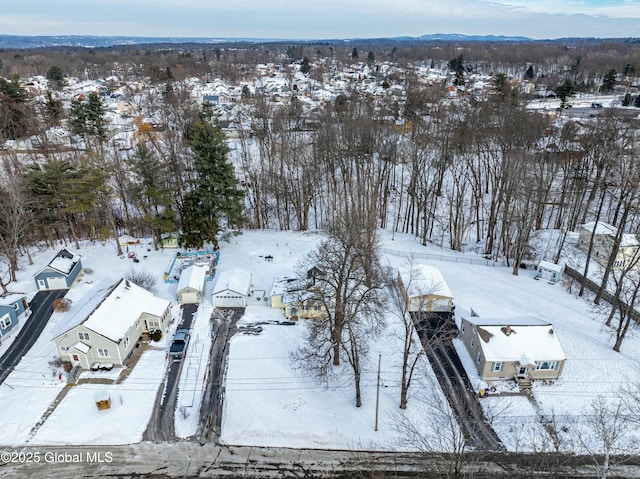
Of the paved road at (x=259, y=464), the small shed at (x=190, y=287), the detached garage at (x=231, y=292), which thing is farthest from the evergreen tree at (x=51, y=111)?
the paved road at (x=259, y=464)

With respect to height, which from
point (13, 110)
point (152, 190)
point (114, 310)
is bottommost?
point (114, 310)

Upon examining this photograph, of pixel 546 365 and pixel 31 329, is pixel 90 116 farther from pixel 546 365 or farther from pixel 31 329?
pixel 546 365

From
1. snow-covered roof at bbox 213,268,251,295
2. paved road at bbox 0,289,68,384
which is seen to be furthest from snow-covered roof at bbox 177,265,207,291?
paved road at bbox 0,289,68,384

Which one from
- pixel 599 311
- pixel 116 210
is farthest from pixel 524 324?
pixel 116 210

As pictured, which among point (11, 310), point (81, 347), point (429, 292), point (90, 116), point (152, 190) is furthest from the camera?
point (90, 116)

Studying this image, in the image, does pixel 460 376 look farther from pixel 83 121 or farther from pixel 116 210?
pixel 83 121

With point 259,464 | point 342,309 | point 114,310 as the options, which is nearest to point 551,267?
point 342,309
